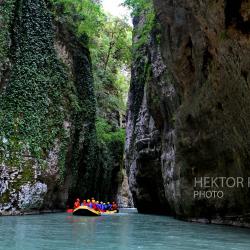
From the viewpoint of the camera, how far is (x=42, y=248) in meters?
6.42

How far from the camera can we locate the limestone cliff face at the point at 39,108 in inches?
663

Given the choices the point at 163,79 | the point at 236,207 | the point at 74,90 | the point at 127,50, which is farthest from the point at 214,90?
the point at 127,50

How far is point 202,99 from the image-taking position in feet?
41.3

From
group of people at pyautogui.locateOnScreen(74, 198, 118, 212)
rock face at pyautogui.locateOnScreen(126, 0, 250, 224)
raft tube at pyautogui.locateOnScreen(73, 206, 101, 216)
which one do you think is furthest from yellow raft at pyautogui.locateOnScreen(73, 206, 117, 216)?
rock face at pyautogui.locateOnScreen(126, 0, 250, 224)

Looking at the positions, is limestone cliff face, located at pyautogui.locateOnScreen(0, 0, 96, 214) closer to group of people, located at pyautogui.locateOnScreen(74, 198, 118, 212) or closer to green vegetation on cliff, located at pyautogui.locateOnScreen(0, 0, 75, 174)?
green vegetation on cliff, located at pyautogui.locateOnScreen(0, 0, 75, 174)

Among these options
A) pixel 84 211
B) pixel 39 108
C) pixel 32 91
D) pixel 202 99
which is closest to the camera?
pixel 202 99

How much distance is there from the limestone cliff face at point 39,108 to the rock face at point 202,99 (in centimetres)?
472

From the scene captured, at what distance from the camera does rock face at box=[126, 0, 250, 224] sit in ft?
32.7

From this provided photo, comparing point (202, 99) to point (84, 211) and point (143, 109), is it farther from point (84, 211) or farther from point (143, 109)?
point (143, 109)

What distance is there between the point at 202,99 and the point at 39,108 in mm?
8688

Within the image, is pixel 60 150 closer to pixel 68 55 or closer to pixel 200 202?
pixel 68 55

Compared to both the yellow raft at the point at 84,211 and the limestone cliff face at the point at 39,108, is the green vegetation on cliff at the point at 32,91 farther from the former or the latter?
the yellow raft at the point at 84,211

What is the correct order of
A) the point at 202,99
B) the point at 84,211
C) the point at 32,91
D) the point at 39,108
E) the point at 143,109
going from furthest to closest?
1. the point at 143,109
2. the point at 39,108
3. the point at 32,91
4. the point at 84,211
5. the point at 202,99

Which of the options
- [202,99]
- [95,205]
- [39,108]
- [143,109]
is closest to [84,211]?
[95,205]
